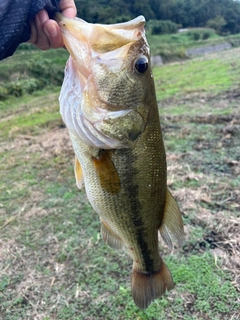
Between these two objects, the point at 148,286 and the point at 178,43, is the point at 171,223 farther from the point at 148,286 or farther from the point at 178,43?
the point at 178,43

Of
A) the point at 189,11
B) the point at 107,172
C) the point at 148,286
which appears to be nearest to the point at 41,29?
the point at 107,172

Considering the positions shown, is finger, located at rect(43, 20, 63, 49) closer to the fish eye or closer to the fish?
the fish

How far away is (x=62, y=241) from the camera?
3916 mm

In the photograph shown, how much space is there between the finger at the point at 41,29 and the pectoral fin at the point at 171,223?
0.96 meters

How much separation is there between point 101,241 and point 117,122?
242cm

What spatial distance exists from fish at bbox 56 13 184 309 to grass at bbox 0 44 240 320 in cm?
136

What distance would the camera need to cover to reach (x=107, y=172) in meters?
1.67

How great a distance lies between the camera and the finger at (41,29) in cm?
158

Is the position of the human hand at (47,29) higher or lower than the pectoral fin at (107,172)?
higher

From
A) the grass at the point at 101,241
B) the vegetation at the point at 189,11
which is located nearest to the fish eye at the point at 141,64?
the grass at the point at 101,241

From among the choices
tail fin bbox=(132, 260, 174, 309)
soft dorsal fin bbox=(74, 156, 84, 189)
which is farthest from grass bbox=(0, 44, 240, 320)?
soft dorsal fin bbox=(74, 156, 84, 189)

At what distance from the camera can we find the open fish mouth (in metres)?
1.49

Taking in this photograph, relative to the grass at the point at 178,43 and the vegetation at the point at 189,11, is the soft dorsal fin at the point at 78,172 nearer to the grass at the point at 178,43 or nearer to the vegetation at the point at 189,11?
the grass at the point at 178,43

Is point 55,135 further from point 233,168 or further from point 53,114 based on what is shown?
point 233,168
